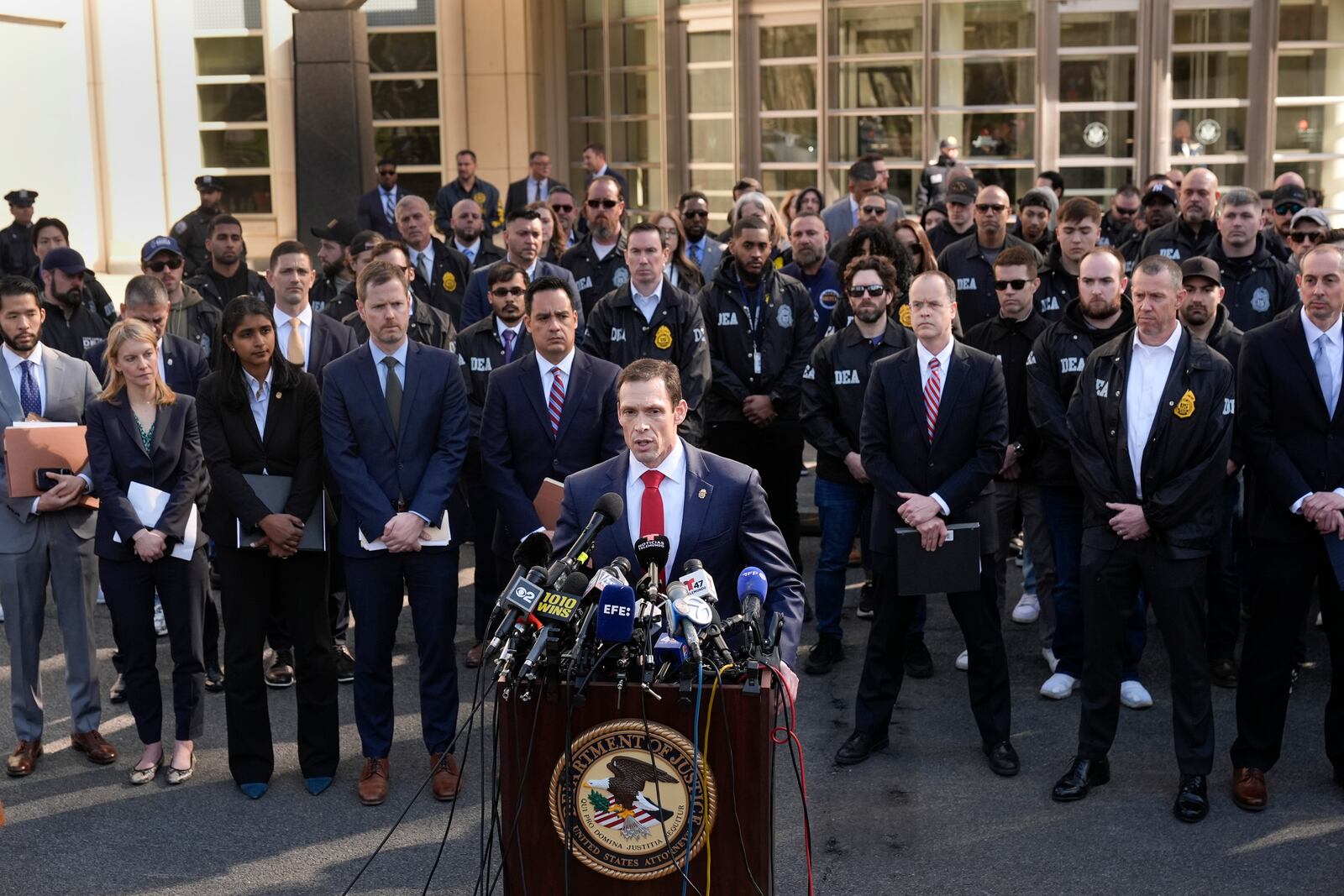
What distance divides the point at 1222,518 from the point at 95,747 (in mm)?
5776

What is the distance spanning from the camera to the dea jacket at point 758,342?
9391mm

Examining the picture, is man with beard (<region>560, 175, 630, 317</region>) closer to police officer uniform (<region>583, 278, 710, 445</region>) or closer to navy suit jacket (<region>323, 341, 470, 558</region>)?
police officer uniform (<region>583, 278, 710, 445</region>)

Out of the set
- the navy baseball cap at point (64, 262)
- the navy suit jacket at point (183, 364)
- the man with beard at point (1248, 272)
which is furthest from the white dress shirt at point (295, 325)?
the man with beard at point (1248, 272)

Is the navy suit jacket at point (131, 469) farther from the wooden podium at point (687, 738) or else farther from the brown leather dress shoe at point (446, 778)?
the wooden podium at point (687, 738)

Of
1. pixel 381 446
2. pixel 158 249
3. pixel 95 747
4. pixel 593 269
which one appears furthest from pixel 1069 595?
pixel 158 249

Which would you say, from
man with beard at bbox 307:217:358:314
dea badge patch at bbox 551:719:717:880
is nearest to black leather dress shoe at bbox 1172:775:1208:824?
dea badge patch at bbox 551:719:717:880

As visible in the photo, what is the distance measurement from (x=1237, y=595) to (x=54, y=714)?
649 cm

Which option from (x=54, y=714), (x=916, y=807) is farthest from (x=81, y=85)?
(x=916, y=807)

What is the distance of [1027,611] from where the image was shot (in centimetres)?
917

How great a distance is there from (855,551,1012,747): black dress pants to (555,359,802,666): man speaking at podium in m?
1.98

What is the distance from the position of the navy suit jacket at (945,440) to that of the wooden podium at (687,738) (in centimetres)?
276

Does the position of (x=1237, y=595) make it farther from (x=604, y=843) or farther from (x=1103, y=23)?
(x=1103, y=23)

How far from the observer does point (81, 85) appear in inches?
843

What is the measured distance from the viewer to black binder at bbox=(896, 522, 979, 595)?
686 centimetres
